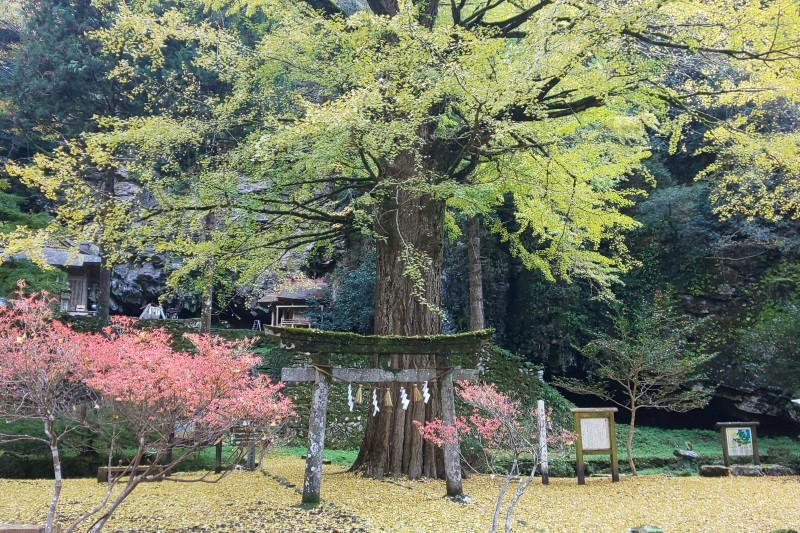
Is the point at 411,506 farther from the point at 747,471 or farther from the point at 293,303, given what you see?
the point at 293,303

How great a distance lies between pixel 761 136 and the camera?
6.52 m

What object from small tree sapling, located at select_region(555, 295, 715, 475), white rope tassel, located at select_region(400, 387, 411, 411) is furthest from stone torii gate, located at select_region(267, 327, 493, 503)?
small tree sapling, located at select_region(555, 295, 715, 475)

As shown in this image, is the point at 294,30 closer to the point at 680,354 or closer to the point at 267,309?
the point at 680,354

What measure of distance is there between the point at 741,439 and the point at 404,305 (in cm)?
657

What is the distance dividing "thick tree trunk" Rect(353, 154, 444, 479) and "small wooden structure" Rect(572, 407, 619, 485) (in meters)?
2.16

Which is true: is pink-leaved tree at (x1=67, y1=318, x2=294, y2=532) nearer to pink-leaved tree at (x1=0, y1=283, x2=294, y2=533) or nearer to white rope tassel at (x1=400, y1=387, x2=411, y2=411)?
pink-leaved tree at (x1=0, y1=283, x2=294, y2=533)

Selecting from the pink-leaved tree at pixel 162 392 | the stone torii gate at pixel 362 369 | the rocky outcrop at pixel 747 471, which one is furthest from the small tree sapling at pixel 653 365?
the pink-leaved tree at pixel 162 392

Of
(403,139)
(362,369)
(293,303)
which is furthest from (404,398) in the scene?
(293,303)

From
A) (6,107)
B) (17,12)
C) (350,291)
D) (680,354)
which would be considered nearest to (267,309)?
(350,291)

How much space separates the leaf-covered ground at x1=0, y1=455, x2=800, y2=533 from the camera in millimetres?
4781

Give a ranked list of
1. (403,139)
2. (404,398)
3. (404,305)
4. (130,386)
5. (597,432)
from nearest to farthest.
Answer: (130,386)
(404,398)
(403,139)
(404,305)
(597,432)

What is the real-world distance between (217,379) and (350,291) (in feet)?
39.2

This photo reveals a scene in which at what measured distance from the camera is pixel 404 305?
724 centimetres

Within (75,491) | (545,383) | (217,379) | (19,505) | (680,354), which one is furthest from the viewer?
(545,383)
